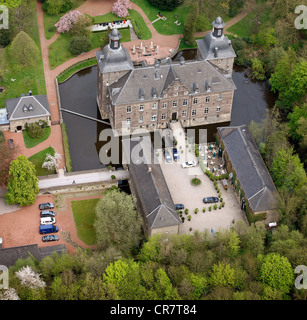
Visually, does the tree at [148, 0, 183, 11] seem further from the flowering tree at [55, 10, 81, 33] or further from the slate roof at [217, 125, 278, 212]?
the slate roof at [217, 125, 278, 212]

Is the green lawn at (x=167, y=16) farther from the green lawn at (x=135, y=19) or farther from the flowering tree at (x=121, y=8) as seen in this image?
the flowering tree at (x=121, y=8)

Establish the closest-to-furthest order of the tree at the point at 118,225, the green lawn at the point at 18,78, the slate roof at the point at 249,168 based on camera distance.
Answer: the tree at the point at 118,225 < the slate roof at the point at 249,168 < the green lawn at the point at 18,78

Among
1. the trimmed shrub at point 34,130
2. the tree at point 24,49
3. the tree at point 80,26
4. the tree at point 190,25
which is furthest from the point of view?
the tree at point 80,26

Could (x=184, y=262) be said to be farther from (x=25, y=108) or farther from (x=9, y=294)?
(x=25, y=108)

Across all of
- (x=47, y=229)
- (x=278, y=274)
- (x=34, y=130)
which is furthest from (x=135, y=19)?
(x=278, y=274)

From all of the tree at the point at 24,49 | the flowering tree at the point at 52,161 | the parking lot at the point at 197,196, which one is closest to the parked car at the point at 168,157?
the parking lot at the point at 197,196
